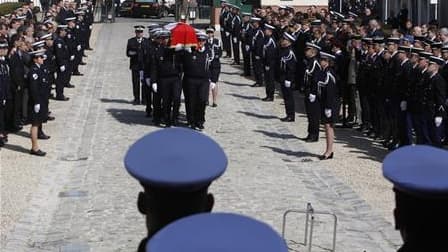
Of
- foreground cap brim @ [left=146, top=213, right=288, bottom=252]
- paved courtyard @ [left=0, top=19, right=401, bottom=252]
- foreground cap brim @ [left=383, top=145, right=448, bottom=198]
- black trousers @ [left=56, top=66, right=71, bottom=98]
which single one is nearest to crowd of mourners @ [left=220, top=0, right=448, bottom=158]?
paved courtyard @ [left=0, top=19, right=401, bottom=252]

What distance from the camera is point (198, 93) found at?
724 inches

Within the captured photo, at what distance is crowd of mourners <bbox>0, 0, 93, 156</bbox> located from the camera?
1598 cm

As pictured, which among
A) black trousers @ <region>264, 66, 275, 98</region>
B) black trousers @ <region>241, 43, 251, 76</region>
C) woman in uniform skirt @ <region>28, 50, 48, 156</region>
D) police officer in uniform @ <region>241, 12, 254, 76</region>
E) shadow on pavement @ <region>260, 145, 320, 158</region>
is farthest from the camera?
black trousers @ <region>241, 43, 251, 76</region>

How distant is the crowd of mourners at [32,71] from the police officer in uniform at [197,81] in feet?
8.68

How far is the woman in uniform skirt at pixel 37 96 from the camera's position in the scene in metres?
15.8

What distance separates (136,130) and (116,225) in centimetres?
704

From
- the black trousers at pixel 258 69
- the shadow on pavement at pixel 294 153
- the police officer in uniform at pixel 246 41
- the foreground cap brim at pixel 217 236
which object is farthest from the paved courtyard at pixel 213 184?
the foreground cap brim at pixel 217 236

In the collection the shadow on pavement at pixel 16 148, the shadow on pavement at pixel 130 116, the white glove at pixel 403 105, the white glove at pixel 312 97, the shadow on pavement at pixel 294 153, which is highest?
the white glove at pixel 312 97

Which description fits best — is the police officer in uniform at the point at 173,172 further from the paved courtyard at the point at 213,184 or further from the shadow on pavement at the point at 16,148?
the shadow on pavement at the point at 16,148

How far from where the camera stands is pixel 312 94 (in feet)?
53.3

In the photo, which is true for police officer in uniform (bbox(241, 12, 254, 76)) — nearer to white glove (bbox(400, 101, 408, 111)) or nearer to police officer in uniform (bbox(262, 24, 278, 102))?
police officer in uniform (bbox(262, 24, 278, 102))

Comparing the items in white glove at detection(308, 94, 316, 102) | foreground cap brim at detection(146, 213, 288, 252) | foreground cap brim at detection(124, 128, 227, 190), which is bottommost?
white glove at detection(308, 94, 316, 102)

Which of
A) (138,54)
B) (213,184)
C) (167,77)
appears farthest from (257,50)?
(213,184)

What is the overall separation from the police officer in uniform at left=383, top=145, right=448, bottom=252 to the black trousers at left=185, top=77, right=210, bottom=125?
1442cm
